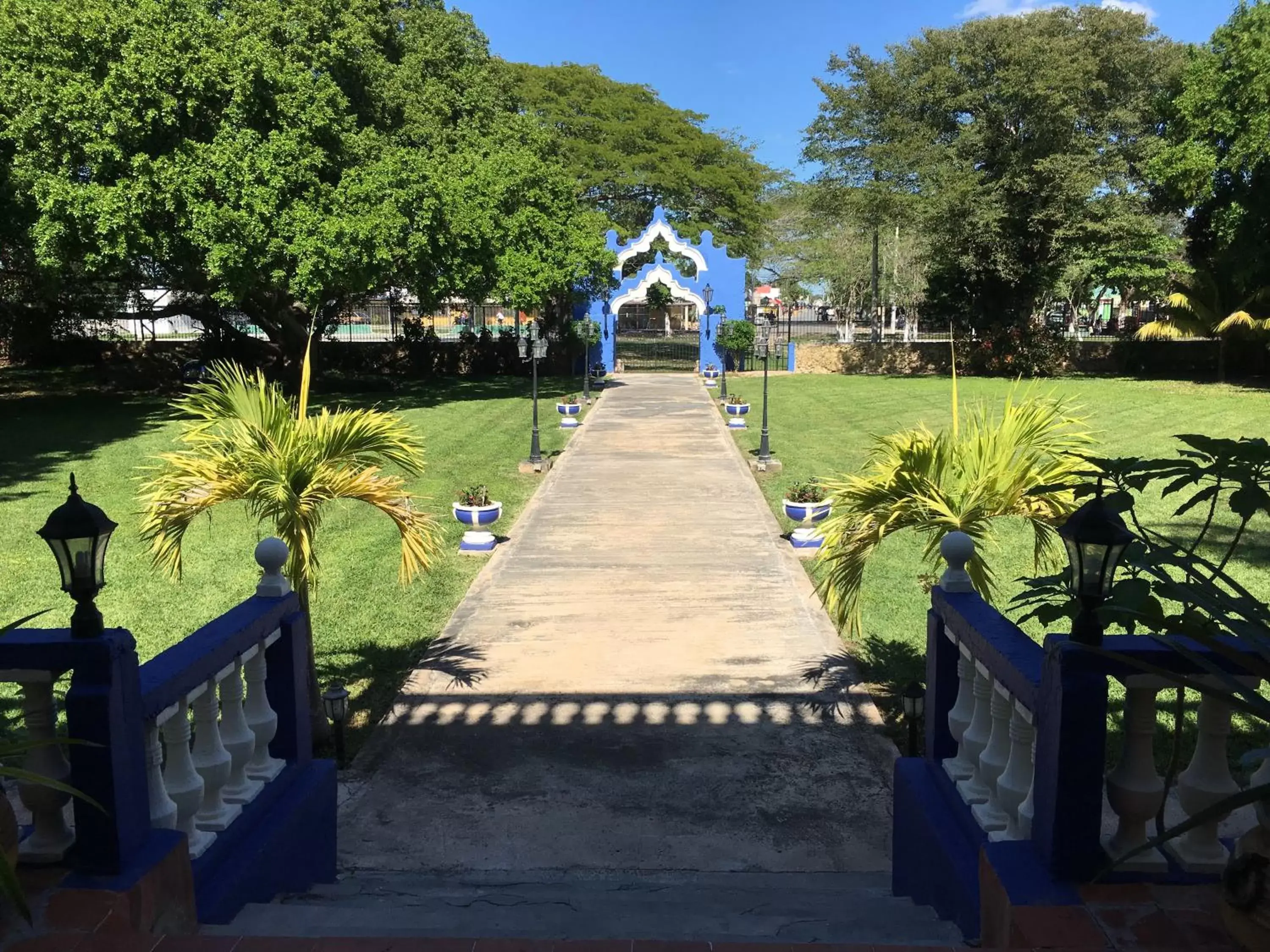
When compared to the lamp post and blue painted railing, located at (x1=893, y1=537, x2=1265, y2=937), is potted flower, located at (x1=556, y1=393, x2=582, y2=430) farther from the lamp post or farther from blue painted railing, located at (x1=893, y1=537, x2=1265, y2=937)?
blue painted railing, located at (x1=893, y1=537, x2=1265, y2=937)

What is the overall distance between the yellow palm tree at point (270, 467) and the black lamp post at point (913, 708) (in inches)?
118

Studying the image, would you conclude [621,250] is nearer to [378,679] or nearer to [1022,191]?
[1022,191]

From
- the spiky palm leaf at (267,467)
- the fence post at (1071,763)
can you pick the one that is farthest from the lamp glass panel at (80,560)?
the fence post at (1071,763)

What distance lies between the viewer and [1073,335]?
4366 centimetres

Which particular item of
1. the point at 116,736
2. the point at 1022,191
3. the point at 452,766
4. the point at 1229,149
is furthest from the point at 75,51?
the point at 1229,149

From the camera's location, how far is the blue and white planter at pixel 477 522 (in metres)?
10.5

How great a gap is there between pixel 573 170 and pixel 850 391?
15.0 m

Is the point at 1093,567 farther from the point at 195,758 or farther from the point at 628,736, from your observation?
the point at 628,736

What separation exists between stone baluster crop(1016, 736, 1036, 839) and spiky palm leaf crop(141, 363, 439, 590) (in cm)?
370

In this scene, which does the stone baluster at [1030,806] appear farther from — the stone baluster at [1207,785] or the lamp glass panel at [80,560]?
the lamp glass panel at [80,560]

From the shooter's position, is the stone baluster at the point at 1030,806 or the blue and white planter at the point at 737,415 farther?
the blue and white planter at the point at 737,415

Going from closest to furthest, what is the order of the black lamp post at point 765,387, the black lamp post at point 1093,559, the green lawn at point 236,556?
Result: the black lamp post at point 1093,559
the green lawn at point 236,556
the black lamp post at point 765,387

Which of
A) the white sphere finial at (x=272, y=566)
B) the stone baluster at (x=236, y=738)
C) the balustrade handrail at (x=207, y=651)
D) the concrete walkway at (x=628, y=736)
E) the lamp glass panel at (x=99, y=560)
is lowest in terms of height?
the concrete walkway at (x=628, y=736)

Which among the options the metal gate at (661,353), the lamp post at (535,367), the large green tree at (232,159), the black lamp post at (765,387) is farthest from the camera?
the metal gate at (661,353)
